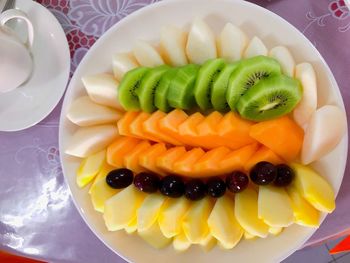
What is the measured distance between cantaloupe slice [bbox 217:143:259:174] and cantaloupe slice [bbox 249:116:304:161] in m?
0.03

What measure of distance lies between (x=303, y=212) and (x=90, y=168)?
0.45m

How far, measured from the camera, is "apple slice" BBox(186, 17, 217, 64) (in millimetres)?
1024

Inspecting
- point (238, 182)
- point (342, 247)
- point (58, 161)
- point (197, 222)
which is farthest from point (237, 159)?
point (342, 247)

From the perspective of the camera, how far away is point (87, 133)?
1.09 meters

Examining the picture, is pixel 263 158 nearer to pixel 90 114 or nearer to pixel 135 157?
pixel 135 157

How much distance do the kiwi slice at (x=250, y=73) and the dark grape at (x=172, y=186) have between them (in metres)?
0.20

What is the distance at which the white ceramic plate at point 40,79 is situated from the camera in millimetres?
1169

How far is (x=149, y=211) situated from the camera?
1.01 metres

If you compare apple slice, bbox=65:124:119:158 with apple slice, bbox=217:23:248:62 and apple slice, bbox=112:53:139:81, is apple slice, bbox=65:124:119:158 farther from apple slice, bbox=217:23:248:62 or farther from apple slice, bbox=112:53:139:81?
apple slice, bbox=217:23:248:62

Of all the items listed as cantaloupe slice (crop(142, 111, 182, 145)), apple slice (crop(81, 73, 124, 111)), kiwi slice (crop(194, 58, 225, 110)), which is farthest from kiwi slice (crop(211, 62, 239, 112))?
apple slice (crop(81, 73, 124, 111))

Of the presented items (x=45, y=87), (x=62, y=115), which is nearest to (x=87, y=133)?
(x=62, y=115)

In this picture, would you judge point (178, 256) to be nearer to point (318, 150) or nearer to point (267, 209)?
point (267, 209)

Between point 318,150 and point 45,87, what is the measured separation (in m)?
0.64

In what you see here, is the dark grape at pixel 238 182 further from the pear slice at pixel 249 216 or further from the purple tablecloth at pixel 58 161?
the purple tablecloth at pixel 58 161
